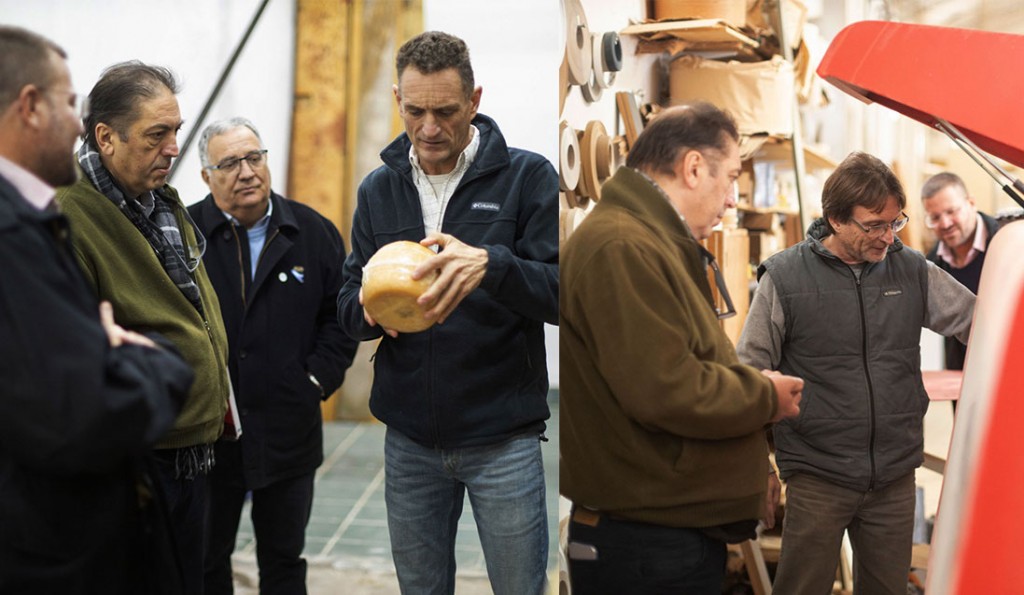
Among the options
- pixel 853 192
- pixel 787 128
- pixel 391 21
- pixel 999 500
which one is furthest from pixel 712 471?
pixel 391 21

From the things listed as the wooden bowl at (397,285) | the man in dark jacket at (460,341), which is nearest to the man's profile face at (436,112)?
the man in dark jacket at (460,341)

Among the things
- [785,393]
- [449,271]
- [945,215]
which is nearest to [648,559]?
[785,393]

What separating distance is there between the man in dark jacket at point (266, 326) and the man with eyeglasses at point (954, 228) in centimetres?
148

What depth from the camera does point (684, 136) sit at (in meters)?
1.60

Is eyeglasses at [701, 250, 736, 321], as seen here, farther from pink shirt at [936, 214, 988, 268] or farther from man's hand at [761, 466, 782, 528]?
pink shirt at [936, 214, 988, 268]

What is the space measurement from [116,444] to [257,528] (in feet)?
5.18

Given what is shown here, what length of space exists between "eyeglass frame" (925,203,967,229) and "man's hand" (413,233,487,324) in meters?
0.78

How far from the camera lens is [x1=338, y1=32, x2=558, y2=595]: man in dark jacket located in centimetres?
179

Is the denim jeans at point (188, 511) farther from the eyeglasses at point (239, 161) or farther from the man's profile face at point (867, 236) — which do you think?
the man's profile face at point (867, 236)

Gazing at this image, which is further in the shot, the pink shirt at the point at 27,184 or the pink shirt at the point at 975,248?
the pink shirt at the point at 975,248

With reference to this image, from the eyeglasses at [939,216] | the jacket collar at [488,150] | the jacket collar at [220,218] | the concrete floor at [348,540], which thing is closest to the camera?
the eyeglasses at [939,216]

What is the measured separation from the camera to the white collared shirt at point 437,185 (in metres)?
1.87

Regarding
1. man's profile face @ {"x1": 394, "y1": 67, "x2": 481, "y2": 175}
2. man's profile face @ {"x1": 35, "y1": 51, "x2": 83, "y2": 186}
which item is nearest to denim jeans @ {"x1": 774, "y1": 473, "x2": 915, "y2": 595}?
man's profile face @ {"x1": 394, "y1": 67, "x2": 481, "y2": 175}

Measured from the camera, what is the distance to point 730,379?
5.10ft
